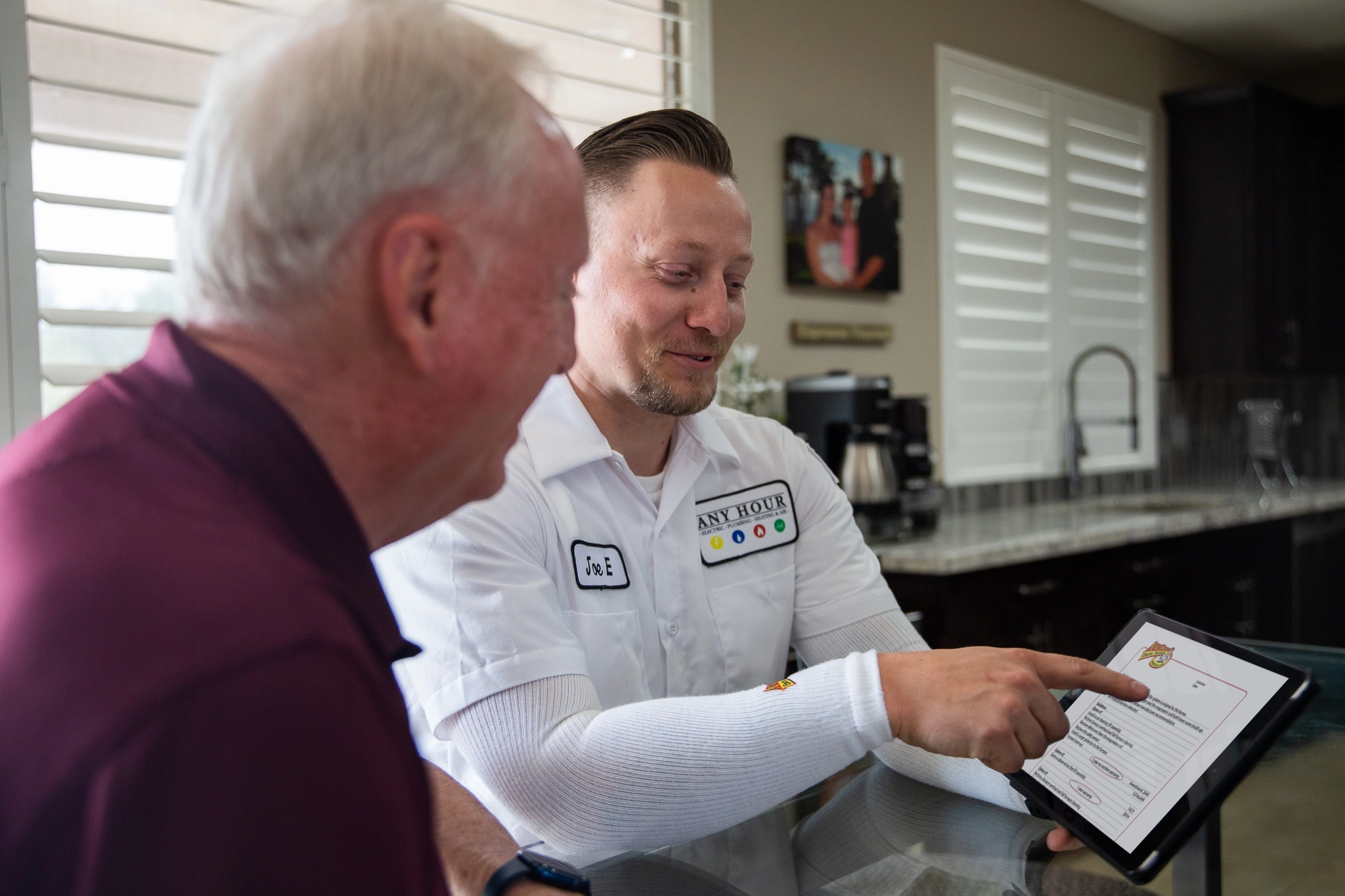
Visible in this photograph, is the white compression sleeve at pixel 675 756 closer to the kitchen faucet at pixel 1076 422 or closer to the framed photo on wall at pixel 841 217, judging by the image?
the framed photo on wall at pixel 841 217

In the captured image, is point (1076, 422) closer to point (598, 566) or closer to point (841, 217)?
point (841, 217)

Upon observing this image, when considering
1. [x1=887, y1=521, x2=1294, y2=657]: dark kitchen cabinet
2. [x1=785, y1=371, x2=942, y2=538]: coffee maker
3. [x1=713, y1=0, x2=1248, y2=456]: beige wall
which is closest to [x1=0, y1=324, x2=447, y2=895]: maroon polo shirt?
[x1=887, y1=521, x2=1294, y2=657]: dark kitchen cabinet

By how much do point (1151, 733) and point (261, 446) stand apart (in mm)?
738

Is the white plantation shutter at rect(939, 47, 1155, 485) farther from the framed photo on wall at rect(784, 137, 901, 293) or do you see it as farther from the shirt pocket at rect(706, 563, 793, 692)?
the shirt pocket at rect(706, 563, 793, 692)

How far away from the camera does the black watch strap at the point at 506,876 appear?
0.78 metres

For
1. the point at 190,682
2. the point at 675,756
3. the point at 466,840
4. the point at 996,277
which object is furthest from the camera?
the point at 996,277

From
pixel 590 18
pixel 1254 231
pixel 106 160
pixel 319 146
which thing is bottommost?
pixel 319 146

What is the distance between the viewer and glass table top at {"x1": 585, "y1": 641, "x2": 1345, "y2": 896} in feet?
2.87

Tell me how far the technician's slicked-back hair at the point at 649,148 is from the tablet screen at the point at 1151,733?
82 cm

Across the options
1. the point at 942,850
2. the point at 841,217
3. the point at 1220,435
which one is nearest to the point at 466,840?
the point at 942,850

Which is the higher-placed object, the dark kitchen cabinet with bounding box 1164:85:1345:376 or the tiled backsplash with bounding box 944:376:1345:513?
the dark kitchen cabinet with bounding box 1164:85:1345:376

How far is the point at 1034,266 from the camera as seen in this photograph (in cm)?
412

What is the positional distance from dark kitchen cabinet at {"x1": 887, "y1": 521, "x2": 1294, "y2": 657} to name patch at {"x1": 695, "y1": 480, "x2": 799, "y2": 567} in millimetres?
1284

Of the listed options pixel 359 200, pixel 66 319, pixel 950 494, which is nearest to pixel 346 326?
pixel 359 200
